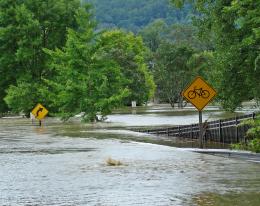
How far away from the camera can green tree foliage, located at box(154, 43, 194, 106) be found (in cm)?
10125

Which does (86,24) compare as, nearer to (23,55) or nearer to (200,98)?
(23,55)

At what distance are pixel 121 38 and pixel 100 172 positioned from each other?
108m

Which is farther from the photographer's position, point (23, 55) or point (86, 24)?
point (23, 55)

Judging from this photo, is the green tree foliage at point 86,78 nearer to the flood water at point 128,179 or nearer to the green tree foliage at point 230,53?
A: the green tree foliage at point 230,53

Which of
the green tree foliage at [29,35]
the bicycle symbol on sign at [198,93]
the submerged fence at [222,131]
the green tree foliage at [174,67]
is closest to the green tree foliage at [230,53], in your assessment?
the submerged fence at [222,131]

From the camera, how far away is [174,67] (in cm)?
10231

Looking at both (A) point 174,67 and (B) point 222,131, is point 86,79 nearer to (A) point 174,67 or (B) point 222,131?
(B) point 222,131

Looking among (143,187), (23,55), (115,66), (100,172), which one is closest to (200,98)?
(100,172)

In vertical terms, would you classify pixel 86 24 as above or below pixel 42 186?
above

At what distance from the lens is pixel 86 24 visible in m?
52.0

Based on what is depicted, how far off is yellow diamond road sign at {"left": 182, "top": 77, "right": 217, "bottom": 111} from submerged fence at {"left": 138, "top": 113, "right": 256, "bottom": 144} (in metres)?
2.19

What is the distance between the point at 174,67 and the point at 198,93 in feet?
270

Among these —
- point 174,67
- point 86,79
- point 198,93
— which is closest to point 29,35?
point 86,79

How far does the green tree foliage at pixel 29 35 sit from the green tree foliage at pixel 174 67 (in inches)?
1210
